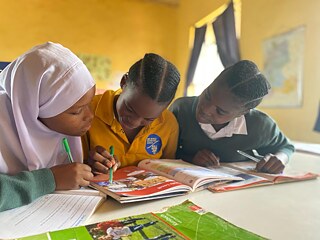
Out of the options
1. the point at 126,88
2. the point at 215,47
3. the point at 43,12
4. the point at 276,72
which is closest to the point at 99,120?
the point at 126,88

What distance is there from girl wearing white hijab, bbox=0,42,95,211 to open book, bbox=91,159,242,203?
8cm

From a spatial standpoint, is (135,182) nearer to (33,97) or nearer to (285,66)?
(33,97)

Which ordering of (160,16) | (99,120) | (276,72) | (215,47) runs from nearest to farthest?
1. (99,120)
2. (276,72)
3. (215,47)
4. (160,16)

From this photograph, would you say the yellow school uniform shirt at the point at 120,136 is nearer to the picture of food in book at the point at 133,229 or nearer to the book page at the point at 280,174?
the book page at the point at 280,174

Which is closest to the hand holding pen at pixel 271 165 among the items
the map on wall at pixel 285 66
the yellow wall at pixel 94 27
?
the map on wall at pixel 285 66

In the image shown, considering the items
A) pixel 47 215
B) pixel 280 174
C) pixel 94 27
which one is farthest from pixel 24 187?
pixel 94 27

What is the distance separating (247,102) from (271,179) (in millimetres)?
269

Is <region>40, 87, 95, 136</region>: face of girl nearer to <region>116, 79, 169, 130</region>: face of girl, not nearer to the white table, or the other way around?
<region>116, 79, 169, 130</region>: face of girl

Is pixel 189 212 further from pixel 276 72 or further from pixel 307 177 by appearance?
pixel 276 72

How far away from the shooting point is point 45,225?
0.49 m

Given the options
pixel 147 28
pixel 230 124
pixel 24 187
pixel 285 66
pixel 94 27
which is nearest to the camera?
pixel 24 187

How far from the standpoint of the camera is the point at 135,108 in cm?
83

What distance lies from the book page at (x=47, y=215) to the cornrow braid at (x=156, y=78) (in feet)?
1.10

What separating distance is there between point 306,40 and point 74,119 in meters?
1.81
